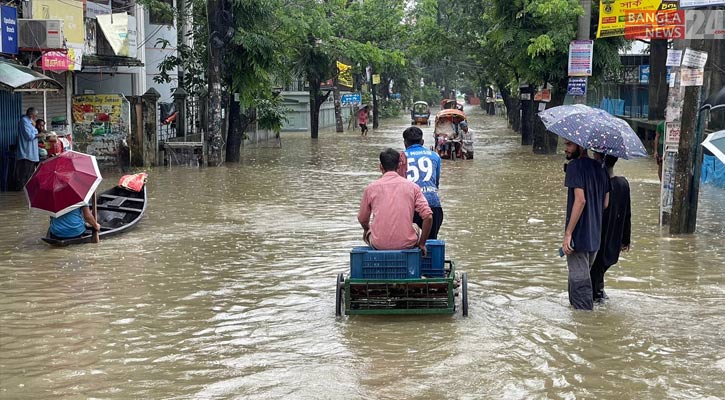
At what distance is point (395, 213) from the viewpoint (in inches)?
340

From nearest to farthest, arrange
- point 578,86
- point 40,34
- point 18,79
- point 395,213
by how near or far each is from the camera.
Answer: point 395,213, point 18,79, point 40,34, point 578,86

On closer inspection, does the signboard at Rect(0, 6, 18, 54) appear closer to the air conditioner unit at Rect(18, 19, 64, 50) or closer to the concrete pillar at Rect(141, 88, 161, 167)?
the air conditioner unit at Rect(18, 19, 64, 50)

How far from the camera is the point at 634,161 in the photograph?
28562 mm

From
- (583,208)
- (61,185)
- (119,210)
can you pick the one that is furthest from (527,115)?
(583,208)

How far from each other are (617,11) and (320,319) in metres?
18.9

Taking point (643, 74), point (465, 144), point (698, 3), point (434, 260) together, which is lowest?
point (465, 144)

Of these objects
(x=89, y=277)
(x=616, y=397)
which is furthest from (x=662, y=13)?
(x=616, y=397)

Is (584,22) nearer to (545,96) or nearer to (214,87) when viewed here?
(545,96)

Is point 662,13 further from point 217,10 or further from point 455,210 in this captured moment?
point 217,10

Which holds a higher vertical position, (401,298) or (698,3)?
(698,3)

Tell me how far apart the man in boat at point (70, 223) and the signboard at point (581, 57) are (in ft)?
54.3

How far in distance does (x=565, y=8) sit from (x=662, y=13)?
4624 mm

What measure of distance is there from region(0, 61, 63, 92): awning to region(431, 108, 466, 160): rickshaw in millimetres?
13240

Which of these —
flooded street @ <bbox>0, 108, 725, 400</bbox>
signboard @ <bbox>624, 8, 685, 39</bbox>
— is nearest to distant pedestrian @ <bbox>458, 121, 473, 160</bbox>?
signboard @ <bbox>624, 8, 685, 39</bbox>
